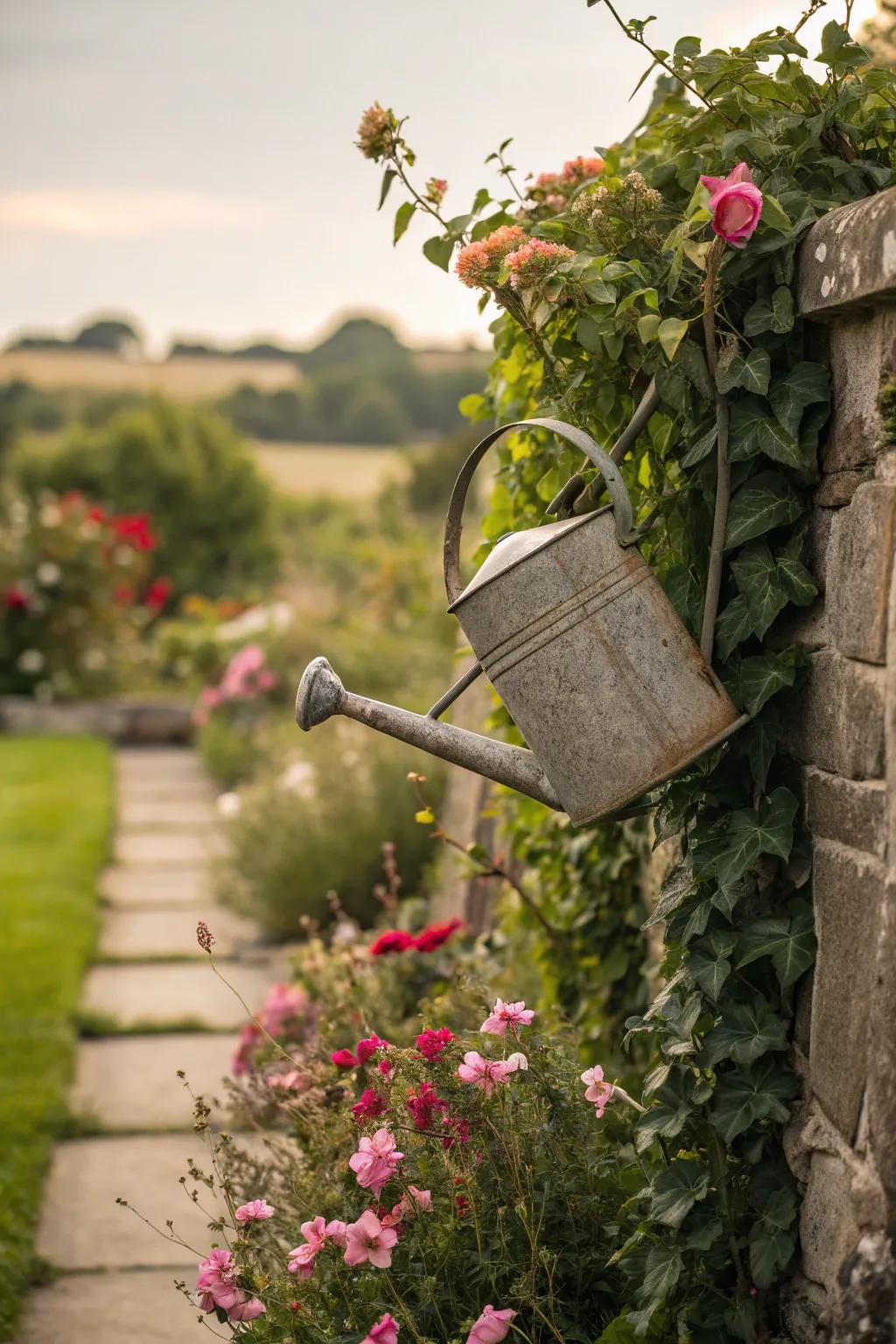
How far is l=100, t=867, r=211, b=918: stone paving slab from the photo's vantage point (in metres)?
5.60

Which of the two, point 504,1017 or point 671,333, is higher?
point 671,333

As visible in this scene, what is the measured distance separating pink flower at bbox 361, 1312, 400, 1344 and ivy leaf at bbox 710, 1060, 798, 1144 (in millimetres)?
468

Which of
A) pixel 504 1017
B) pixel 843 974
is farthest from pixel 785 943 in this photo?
pixel 504 1017

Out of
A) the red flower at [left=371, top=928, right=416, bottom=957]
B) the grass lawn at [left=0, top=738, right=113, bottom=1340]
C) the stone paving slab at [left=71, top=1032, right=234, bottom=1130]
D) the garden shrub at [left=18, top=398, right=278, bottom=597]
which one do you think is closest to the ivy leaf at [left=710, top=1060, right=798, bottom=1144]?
the red flower at [left=371, top=928, right=416, bottom=957]

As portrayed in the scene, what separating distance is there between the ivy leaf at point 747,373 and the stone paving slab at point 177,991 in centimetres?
305

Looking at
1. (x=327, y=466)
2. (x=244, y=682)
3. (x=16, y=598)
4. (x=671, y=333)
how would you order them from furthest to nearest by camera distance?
1. (x=327, y=466)
2. (x=16, y=598)
3. (x=244, y=682)
4. (x=671, y=333)

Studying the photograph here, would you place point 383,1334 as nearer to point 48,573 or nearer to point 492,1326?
point 492,1326

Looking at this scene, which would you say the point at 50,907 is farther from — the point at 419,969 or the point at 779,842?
the point at 779,842

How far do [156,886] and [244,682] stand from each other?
226cm

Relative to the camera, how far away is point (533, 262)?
1701mm

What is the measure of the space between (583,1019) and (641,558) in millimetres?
1328

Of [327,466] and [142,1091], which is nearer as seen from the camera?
[142,1091]

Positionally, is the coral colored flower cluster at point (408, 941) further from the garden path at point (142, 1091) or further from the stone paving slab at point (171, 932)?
the stone paving slab at point (171, 932)

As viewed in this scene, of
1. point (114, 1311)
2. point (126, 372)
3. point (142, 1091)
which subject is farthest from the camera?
point (126, 372)
